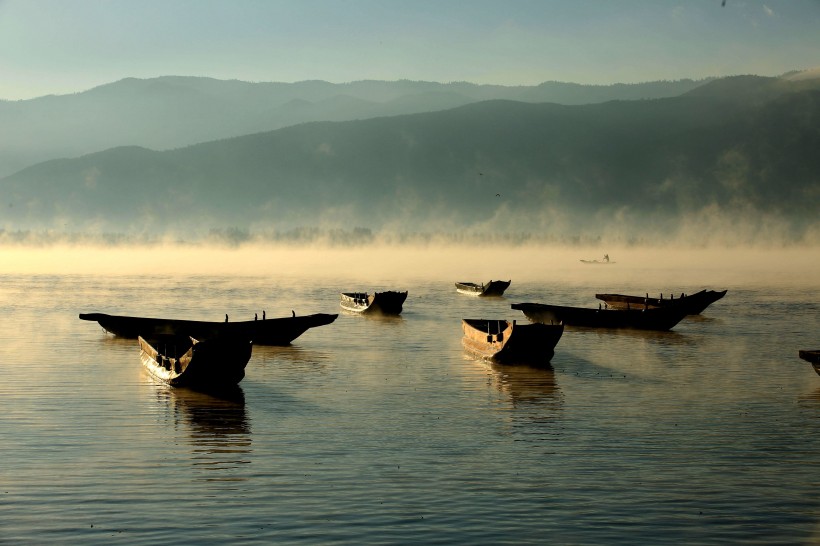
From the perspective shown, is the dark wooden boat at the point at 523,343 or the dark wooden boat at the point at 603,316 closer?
the dark wooden boat at the point at 523,343

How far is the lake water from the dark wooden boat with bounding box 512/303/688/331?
8.02 meters

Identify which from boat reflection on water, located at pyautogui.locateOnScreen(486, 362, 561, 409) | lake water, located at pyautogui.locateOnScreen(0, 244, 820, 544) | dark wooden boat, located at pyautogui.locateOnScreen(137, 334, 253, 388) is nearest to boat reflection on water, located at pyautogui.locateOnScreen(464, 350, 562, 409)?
boat reflection on water, located at pyautogui.locateOnScreen(486, 362, 561, 409)

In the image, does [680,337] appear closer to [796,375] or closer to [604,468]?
[796,375]

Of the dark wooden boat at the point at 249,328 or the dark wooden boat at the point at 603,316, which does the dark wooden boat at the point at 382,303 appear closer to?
the dark wooden boat at the point at 603,316

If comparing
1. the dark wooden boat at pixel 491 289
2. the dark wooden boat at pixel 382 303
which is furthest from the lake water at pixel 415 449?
the dark wooden boat at pixel 491 289

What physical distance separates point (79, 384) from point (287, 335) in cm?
1514

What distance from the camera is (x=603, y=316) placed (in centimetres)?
6241

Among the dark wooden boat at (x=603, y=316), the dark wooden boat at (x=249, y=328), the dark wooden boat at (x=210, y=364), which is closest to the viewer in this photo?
the dark wooden boat at (x=210, y=364)

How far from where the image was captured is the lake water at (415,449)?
20109 millimetres

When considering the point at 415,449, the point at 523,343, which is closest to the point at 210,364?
the point at 415,449

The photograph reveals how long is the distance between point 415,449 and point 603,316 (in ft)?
123

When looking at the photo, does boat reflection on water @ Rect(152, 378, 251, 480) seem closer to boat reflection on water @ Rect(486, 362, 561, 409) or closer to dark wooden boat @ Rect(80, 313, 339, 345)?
boat reflection on water @ Rect(486, 362, 561, 409)

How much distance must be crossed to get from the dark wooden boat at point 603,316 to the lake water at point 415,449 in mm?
8025

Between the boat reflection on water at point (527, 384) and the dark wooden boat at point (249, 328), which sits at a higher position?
the dark wooden boat at point (249, 328)
